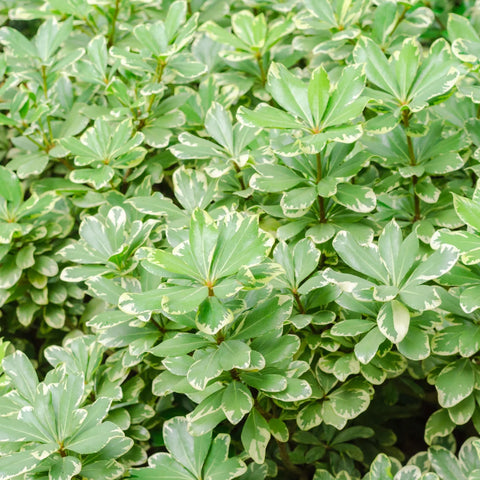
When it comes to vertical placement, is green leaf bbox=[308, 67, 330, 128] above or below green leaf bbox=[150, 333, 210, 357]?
above

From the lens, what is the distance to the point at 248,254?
1041 mm

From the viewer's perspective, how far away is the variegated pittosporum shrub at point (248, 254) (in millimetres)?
1099

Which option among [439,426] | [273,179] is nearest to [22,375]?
[273,179]

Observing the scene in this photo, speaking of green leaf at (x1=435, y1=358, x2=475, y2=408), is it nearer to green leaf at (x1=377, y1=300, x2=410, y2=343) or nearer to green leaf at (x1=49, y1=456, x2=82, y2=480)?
green leaf at (x1=377, y1=300, x2=410, y2=343)

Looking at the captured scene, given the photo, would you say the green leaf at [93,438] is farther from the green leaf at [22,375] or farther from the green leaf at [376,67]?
the green leaf at [376,67]

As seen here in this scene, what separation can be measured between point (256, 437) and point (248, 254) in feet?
1.28

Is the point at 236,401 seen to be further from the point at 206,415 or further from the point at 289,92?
the point at 289,92

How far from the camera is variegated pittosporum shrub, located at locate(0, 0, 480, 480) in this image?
1.10m

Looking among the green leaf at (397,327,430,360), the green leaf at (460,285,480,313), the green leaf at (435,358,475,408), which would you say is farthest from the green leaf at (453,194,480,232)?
the green leaf at (435,358,475,408)

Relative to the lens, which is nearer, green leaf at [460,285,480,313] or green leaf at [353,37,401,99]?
green leaf at [460,285,480,313]

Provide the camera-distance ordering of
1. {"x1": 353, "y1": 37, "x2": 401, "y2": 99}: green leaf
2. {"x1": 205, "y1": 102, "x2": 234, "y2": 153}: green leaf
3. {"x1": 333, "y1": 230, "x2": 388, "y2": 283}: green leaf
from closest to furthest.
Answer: {"x1": 333, "y1": 230, "x2": 388, "y2": 283}: green leaf
{"x1": 353, "y1": 37, "x2": 401, "y2": 99}: green leaf
{"x1": 205, "y1": 102, "x2": 234, "y2": 153}: green leaf

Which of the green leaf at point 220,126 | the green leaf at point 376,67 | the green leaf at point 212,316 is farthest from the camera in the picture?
the green leaf at point 220,126

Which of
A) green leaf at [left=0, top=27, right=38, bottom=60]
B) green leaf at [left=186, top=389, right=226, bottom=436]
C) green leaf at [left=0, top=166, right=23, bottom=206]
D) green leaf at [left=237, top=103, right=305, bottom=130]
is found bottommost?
green leaf at [left=186, top=389, right=226, bottom=436]

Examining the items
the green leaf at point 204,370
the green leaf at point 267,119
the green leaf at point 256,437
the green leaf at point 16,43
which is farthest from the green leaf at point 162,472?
the green leaf at point 16,43
